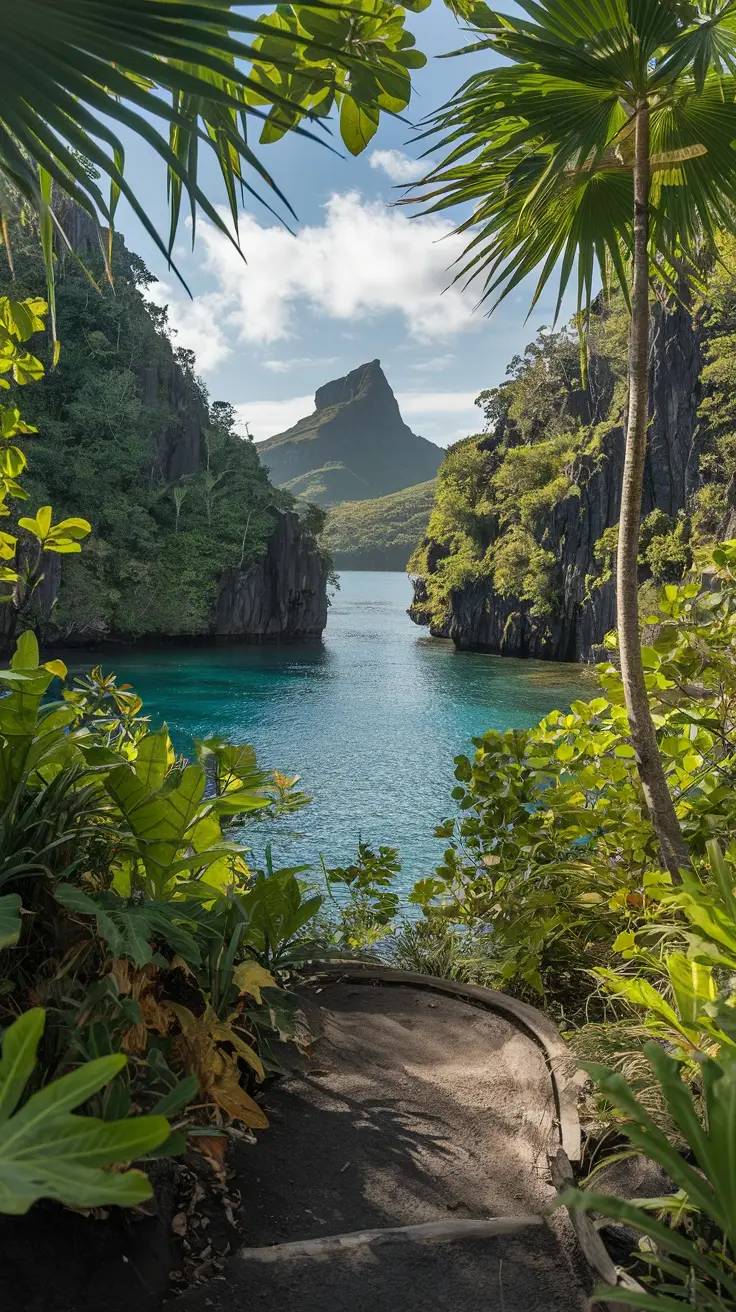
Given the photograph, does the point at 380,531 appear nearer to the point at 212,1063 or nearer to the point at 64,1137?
the point at 212,1063

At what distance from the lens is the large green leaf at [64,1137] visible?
595mm

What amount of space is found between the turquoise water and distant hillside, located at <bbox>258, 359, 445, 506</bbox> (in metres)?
94.1

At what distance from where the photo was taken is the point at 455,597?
3812 centimetres

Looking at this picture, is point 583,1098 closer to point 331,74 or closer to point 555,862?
point 555,862

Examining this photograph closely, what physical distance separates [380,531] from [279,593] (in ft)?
215

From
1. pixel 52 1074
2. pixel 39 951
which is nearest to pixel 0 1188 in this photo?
pixel 52 1074

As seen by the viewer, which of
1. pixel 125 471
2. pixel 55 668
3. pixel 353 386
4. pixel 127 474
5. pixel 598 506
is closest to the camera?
pixel 55 668

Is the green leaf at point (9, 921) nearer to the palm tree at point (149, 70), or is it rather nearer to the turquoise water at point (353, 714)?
the palm tree at point (149, 70)

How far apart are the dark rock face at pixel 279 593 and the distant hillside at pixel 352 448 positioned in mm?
86039

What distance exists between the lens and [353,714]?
1916cm

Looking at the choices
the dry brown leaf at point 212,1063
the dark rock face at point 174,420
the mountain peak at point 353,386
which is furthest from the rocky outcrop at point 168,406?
the mountain peak at point 353,386

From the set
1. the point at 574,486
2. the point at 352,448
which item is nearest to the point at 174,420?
the point at 574,486

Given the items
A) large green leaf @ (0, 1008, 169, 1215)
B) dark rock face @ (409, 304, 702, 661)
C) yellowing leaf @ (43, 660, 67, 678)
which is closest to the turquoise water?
dark rock face @ (409, 304, 702, 661)

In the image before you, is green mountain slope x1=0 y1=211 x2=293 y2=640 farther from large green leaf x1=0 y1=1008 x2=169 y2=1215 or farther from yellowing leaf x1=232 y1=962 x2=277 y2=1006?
large green leaf x1=0 y1=1008 x2=169 y2=1215
